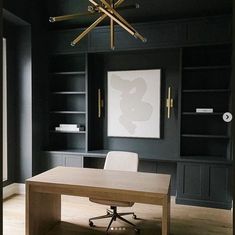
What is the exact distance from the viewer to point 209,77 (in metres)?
3.89

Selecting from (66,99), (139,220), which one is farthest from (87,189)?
(66,99)

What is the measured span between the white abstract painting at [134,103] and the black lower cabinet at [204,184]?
77 cm

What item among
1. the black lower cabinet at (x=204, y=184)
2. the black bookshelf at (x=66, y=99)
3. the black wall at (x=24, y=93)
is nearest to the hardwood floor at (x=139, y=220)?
the black lower cabinet at (x=204, y=184)

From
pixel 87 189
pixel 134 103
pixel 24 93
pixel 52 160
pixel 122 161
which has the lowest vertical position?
pixel 52 160

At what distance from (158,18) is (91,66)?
133cm

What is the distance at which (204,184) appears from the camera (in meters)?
3.57

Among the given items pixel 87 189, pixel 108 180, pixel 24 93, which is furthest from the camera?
pixel 24 93

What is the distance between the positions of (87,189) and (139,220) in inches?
45.1

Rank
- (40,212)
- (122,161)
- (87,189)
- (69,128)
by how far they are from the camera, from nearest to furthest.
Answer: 1. (87,189)
2. (40,212)
3. (122,161)
4. (69,128)

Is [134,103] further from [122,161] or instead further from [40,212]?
[40,212]

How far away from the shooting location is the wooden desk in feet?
7.20

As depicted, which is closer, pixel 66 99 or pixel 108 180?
pixel 108 180

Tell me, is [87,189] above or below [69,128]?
below

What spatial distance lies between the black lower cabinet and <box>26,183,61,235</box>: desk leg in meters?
1.79
